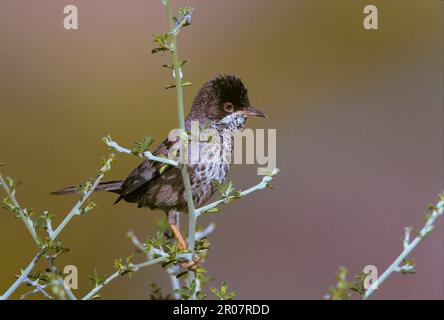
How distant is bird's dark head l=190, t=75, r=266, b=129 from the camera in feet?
14.4

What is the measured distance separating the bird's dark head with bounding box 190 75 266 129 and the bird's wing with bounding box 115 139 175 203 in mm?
340

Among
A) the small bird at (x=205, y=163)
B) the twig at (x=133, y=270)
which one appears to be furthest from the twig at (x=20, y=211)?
the small bird at (x=205, y=163)

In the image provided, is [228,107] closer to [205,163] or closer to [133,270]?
[205,163]

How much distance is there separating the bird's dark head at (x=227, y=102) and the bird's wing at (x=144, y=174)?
1.12 ft

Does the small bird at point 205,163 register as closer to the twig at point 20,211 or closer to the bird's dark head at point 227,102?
the bird's dark head at point 227,102

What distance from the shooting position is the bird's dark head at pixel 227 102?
14.4 feet

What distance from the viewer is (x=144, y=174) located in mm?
4309

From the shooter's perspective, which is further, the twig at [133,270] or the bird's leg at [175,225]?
the bird's leg at [175,225]

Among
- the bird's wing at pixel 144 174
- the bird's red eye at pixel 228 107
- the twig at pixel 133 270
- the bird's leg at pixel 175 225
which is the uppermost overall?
the bird's red eye at pixel 228 107

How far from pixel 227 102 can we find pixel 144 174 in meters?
0.71

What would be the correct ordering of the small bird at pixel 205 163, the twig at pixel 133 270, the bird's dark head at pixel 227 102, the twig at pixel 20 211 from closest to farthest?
the twig at pixel 133 270
the twig at pixel 20 211
the small bird at pixel 205 163
the bird's dark head at pixel 227 102

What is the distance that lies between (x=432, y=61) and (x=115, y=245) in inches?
173
